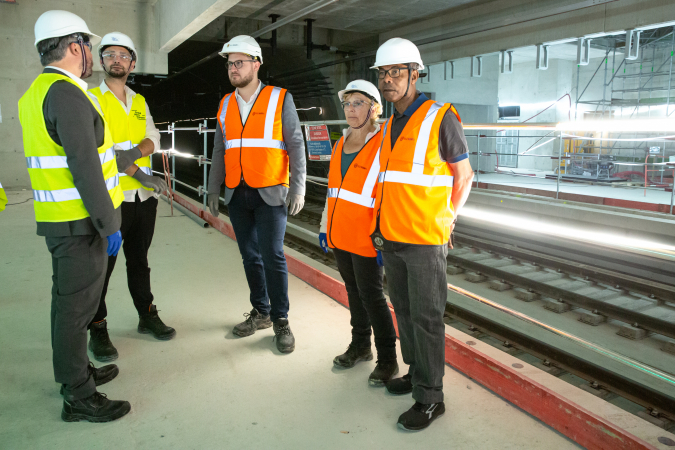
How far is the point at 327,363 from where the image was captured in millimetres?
2828

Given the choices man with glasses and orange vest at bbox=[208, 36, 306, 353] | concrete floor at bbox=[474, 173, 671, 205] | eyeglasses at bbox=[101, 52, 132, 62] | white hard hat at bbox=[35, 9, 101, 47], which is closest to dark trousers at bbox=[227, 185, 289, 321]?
man with glasses and orange vest at bbox=[208, 36, 306, 353]

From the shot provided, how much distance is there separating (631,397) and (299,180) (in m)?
2.33

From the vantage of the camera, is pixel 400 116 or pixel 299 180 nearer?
pixel 400 116

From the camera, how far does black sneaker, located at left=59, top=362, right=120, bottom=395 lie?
2.59 m

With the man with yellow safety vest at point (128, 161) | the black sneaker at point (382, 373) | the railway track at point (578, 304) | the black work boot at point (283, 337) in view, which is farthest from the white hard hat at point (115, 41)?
the railway track at point (578, 304)

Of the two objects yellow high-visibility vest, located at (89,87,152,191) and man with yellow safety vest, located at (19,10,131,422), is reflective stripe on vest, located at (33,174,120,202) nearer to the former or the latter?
man with yellow safety vest, located at (19,10,131,422)

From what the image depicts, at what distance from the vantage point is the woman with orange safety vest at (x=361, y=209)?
2.44 meters

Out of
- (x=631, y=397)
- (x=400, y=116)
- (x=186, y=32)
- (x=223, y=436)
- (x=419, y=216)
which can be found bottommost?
(x=631, y=397)

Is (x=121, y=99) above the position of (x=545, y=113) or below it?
below

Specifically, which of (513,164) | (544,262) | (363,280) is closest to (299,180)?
(363,280)

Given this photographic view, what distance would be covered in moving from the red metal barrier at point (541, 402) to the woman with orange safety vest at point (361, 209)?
38 centimetres

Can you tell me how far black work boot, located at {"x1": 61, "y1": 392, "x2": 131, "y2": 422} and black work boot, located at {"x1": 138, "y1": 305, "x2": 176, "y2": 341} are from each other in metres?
0.87

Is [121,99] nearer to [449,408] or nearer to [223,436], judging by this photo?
[223,436]

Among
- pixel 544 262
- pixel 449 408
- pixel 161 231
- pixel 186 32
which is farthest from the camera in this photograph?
pixel 186 32
